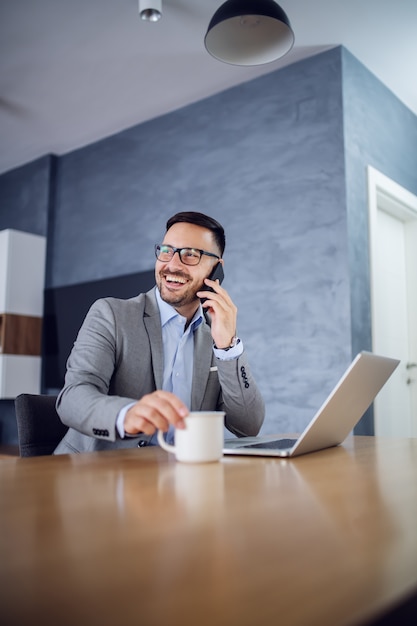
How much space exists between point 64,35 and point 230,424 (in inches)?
A: 96.6

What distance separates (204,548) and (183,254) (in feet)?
4.78

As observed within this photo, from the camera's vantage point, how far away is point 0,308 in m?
4.30

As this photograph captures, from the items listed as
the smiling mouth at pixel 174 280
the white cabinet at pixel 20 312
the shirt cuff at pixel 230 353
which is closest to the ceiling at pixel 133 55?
the white cabinet at pixel 20 312

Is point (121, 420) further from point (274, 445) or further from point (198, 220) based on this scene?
point (198, 220)

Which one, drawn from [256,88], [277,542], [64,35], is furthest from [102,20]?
[277,542]

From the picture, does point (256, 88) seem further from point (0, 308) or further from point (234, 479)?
point (234, 479)

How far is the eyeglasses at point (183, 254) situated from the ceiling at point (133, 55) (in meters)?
1.58

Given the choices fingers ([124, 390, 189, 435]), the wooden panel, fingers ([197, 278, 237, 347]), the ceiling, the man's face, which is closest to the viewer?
fingers ([124, 390, 189, 435])

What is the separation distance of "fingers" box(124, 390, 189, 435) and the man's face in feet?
2.81

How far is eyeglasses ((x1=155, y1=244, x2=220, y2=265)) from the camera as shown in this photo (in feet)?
6.05

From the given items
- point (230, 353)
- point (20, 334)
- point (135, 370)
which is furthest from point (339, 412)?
point (20, 334)

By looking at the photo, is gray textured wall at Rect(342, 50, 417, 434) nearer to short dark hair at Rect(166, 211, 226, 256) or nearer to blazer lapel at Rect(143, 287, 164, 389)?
short dark hair at Rect(166, 211, 226, 256)

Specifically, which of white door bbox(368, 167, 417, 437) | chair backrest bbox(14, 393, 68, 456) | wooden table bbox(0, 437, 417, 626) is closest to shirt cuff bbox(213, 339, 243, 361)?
chair backrest bbox(14, 393, 68, 456)

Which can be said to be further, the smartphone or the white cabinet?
the white cabinet
